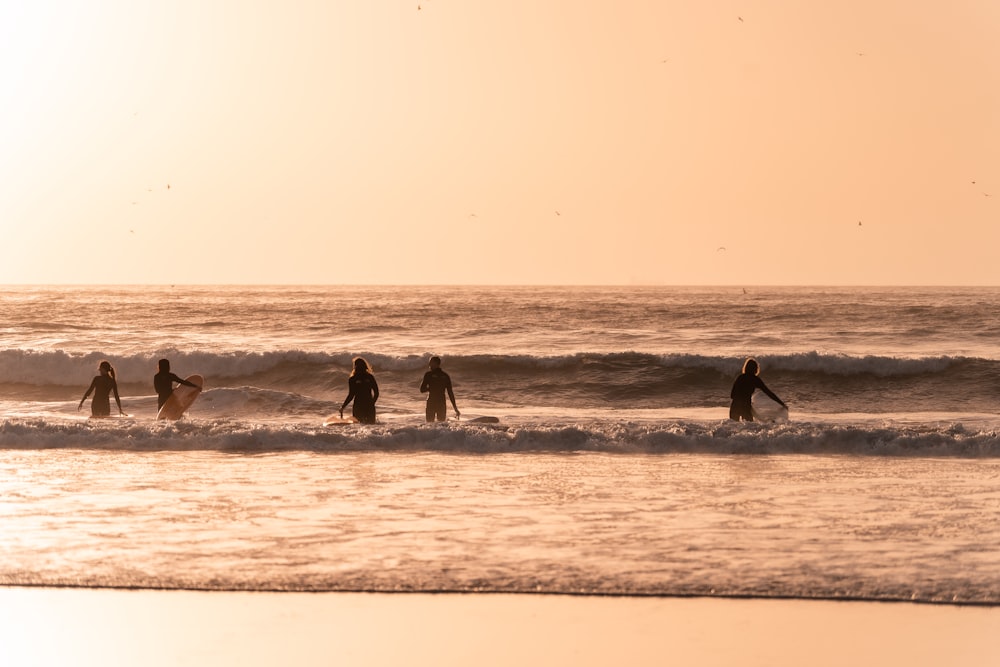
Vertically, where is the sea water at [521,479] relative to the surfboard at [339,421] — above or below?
below

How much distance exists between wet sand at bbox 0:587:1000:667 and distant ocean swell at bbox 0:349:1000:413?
23240 millimetres

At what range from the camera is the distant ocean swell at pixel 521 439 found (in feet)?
61.2

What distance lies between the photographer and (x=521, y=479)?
49.7ft

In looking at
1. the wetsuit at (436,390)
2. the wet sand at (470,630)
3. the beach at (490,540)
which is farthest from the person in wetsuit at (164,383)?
the wet sand at (470,630)

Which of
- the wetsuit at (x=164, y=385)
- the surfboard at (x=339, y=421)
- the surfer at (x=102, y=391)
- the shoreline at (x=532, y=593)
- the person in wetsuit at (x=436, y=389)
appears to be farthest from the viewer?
the surfer at (x=102, y=391)

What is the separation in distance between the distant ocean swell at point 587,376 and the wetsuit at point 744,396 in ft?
35.3

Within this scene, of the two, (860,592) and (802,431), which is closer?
(860,592)

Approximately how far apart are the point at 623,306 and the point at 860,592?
194ft

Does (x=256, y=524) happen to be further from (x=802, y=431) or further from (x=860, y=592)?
(x=802, y=431)

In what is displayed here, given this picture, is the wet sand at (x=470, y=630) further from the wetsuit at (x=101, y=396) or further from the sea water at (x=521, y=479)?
the wetsuit at (x=101, y=396)

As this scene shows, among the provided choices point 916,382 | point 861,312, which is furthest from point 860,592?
point 861,312

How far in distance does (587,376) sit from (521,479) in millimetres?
20988

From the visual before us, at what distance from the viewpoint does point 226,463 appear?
16875 mm

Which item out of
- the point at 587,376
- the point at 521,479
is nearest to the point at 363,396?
the point at 521,479
